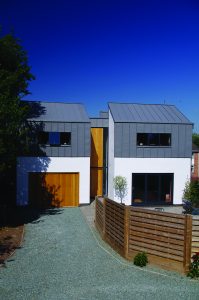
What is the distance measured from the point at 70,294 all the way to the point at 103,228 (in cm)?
610

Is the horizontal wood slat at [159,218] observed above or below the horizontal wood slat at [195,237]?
above

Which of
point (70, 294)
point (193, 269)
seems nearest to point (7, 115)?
point (70, 294)

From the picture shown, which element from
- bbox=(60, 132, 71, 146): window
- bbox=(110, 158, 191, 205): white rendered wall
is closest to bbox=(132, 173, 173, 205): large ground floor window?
bbox=(110, 158, 191, 205): white rendered wall

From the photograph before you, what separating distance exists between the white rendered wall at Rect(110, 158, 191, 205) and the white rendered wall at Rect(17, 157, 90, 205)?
241 cm

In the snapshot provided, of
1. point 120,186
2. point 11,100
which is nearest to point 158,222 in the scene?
point 11,100

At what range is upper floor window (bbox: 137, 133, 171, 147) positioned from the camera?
2475cm

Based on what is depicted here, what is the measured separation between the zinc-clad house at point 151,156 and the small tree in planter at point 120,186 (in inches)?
13.1

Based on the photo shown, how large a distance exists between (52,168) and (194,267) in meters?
15.3

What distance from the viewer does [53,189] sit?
2417 centimetres

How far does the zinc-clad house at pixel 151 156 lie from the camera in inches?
961

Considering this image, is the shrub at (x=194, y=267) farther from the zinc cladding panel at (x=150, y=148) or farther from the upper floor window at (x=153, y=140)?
the upper floor window at (x=153, y=140)

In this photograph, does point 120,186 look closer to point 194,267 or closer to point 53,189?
point 53,189

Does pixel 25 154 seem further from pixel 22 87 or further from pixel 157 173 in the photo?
pixel 157 173

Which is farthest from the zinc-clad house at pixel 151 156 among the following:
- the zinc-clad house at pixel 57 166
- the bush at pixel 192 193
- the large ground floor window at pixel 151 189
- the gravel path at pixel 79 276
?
the gravel path at pixel 79 276
